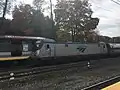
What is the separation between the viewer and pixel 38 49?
26078 mm

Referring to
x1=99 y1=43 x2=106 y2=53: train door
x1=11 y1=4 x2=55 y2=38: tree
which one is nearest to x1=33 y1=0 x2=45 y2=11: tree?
x1=11 y1=4 x2=55 y2=38: tree

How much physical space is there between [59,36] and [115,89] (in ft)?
154

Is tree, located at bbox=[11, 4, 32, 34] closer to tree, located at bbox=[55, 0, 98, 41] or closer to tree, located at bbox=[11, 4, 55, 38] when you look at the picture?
tree, located at bbox=[11, 4, 55, 38]

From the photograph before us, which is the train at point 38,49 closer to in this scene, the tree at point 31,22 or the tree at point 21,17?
the tree at point 31,22

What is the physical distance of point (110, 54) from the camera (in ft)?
134

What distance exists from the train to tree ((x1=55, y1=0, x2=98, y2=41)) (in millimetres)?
17403

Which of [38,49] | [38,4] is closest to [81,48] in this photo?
[38,49]

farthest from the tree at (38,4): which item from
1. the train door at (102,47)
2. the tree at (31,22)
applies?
the train door at (102,47)

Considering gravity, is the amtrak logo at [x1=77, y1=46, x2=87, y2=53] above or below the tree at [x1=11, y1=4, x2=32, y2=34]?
below

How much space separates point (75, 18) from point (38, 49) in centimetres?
2801

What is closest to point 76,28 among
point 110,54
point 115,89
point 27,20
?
point 27,20

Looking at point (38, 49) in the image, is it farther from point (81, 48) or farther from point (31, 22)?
point (31, 22)

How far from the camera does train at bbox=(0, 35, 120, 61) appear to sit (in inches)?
929

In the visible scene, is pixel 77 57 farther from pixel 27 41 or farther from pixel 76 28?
pixel 76 28
